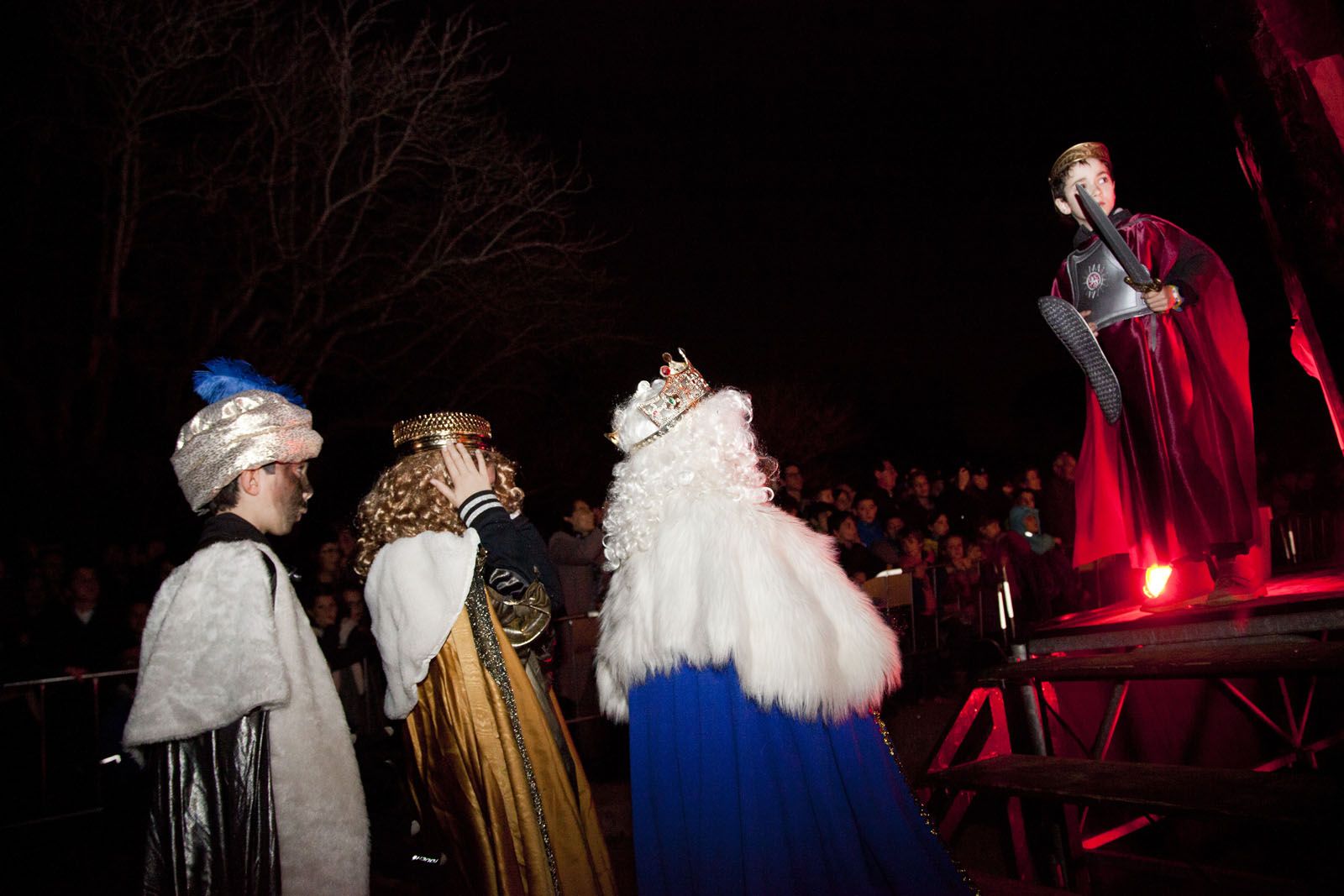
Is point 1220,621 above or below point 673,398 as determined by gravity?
below

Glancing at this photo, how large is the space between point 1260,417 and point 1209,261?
53.0 ft

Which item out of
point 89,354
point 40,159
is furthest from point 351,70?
point 89,354

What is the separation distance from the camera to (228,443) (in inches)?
102

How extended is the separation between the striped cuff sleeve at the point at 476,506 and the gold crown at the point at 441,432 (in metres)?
0.25

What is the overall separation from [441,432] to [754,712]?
1.60 meters

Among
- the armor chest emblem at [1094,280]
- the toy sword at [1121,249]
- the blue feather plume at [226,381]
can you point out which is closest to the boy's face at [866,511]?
the armor chest emblem at [1094,280]

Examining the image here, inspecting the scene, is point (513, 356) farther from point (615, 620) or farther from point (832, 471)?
point (832, 471)

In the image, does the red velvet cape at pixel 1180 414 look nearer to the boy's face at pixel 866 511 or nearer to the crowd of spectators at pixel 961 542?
the crowd of spectators at pixel 961 542

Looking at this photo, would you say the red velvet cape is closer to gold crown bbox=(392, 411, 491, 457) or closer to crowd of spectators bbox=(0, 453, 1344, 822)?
gold crown bbox=(392, 411, 491, 457)

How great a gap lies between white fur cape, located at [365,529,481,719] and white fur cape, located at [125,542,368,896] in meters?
0.41

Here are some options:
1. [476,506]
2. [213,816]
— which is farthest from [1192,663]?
[213,816]

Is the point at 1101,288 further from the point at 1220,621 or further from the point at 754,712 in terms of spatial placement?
the point at 754,712

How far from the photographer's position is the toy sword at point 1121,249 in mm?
3881

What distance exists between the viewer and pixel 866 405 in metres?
33.3
